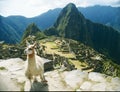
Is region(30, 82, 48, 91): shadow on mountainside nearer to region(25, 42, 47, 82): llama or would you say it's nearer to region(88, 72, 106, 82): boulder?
region(25, 42, 47, 82): llama

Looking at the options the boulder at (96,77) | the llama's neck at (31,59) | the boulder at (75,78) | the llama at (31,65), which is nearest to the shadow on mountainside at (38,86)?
the llama at (31,65)

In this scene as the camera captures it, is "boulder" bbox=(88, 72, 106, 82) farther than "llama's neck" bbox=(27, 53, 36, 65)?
Yes

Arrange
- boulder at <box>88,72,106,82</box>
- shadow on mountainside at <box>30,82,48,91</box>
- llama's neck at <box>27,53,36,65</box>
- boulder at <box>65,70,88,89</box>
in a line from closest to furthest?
shadow on mountainside at <box>30,82,48,91</box>, llama's neck at <box>27,53,36,65</box>, boulder at <box>65,70,88,89</box>, boulder at <box>88,72,106,82</box>

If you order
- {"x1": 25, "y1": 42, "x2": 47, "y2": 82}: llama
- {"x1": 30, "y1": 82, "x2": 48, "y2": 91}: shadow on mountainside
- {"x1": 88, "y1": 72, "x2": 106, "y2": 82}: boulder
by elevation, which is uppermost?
{"x1": 25, "y1": 42, "x2": 47, "y2": 82}: llama

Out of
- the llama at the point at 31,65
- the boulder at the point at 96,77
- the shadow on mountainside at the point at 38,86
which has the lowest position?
the boulder at the point at 96,77

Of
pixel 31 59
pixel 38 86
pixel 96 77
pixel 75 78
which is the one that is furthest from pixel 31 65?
pixel 96 77

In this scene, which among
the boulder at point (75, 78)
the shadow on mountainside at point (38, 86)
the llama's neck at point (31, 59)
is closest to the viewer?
the shadow on mountainside at point (38, 86)

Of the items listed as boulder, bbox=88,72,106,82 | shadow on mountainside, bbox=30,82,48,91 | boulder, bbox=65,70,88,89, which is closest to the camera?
shadow on mountainside, bbox=30,82,48,91

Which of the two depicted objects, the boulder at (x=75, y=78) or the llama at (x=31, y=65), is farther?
the boulder at (x=75, y=78)

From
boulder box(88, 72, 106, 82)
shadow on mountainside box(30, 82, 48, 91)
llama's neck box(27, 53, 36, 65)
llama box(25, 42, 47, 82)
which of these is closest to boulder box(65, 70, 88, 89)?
boulder box(88, 72, 106, 82)

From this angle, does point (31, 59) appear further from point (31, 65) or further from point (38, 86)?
point (38, 86)

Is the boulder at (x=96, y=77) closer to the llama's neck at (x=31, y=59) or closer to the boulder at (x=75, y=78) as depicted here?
the boulder at (x=75, y=78)

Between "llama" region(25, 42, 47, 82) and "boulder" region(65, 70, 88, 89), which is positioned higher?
"llama" region(25, 42, 47, 82)

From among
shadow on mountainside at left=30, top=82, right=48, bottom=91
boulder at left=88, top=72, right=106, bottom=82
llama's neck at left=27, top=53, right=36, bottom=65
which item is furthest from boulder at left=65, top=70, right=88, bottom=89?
llama's neck at left=27, top=53, right=36, bottom=65
